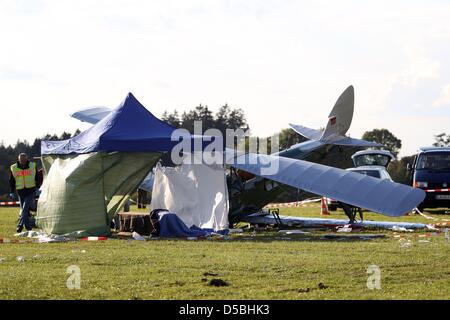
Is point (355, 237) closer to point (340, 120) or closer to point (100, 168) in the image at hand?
point (100, 168)

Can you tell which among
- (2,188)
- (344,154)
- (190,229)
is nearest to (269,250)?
(190,229)

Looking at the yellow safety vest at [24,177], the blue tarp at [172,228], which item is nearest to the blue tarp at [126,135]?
the yellow safety vest at [24,177]

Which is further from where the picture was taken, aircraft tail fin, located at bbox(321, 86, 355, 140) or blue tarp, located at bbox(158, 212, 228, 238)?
aircraft tail fin, located at bbox(321, 86, 355, 140)

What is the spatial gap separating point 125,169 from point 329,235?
481 cm

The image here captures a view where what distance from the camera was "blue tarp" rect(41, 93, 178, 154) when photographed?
16906mm

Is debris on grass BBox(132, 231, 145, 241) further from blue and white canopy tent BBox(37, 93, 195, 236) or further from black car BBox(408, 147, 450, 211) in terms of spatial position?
black car BBox(408, 147, 450, 211)

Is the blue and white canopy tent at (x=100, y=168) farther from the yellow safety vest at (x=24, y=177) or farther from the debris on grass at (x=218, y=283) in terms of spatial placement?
the debris on grass at (x=218, y=283)

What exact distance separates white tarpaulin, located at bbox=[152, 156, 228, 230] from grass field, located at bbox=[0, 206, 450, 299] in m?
3.45

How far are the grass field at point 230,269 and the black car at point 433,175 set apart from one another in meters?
13.3

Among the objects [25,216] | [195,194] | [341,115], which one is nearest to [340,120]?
[341,115]

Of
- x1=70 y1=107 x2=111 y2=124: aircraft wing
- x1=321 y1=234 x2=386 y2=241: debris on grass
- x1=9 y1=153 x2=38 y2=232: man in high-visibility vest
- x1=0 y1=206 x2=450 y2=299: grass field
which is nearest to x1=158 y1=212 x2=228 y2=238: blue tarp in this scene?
x1=0 y1=206 x2=450 y2=299: grass field

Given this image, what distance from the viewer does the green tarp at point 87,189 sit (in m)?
16.6
